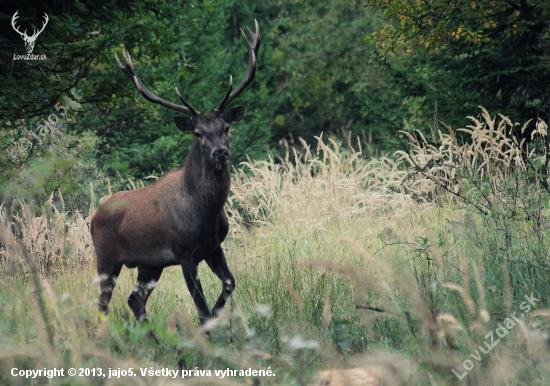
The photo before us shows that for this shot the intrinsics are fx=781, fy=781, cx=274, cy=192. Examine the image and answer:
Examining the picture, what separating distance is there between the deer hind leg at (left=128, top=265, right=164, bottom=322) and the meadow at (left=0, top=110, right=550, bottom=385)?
14cm

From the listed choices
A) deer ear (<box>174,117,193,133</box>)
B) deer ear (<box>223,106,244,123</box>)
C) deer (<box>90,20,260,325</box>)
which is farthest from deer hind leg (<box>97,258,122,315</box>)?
deer ear (<box>223,106,244,123</box>)

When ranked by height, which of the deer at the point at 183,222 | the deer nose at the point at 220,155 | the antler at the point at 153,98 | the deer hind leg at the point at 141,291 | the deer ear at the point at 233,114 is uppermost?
the antler at the point at 153,98

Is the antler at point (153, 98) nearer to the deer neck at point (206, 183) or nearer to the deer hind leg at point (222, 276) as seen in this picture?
the deer neck at point (206, 183)

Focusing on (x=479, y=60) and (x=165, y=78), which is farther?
(x=165, y=78)

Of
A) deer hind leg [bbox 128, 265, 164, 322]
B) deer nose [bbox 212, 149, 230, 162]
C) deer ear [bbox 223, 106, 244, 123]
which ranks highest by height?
deer ear [bbox 223, 106, 244, 123]

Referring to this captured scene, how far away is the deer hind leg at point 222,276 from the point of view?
6.60 m

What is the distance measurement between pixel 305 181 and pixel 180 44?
6.67 m

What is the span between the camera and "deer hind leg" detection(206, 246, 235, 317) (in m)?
6.60

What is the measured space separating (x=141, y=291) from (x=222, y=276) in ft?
3.32

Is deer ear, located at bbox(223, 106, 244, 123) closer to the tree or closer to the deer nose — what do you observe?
the deer nose

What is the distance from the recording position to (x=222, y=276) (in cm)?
678

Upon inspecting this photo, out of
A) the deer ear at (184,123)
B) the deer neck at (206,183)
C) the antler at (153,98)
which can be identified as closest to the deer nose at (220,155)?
the deer neck at (206,183)

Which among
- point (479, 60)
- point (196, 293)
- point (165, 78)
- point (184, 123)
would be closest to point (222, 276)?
point (196, 293)

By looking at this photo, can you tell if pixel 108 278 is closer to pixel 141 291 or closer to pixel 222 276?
pixel 141 291
